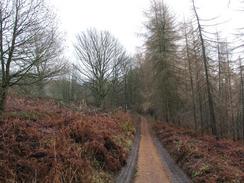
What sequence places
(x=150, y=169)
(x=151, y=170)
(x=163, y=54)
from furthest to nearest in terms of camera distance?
1. (x=163, y=54)
2. (x=150, y=169)
3. (x=151, y=170)

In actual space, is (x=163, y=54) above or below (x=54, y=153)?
above

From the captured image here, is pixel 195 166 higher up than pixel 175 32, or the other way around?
pixel 175 32

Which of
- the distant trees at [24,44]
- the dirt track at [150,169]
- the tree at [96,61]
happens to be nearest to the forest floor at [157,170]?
the dirt track at [150,169]

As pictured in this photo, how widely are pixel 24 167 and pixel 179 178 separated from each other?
18.1 feet

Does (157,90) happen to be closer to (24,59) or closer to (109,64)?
(109,64)

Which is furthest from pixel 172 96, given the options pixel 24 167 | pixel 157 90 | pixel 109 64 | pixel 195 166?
pixel 24 167

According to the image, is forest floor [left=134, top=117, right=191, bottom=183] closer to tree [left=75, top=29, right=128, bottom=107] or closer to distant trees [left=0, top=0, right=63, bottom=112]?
distant trees [left=0, top=0, right=63, bottom=112]

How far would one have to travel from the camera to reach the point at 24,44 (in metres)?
11.9

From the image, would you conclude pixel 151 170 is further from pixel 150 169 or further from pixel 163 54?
pixel 163 54

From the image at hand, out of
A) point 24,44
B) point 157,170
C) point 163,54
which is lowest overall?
point 157,170

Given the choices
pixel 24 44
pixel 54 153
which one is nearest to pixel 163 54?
pixel 24 44

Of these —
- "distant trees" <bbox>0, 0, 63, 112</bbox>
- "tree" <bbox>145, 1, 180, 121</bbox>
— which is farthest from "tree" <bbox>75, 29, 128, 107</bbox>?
"distant trees" <bbox>0, 0, 63, 112</bbox>

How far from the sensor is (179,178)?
365 inches

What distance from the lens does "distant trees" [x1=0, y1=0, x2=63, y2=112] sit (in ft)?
37.8
